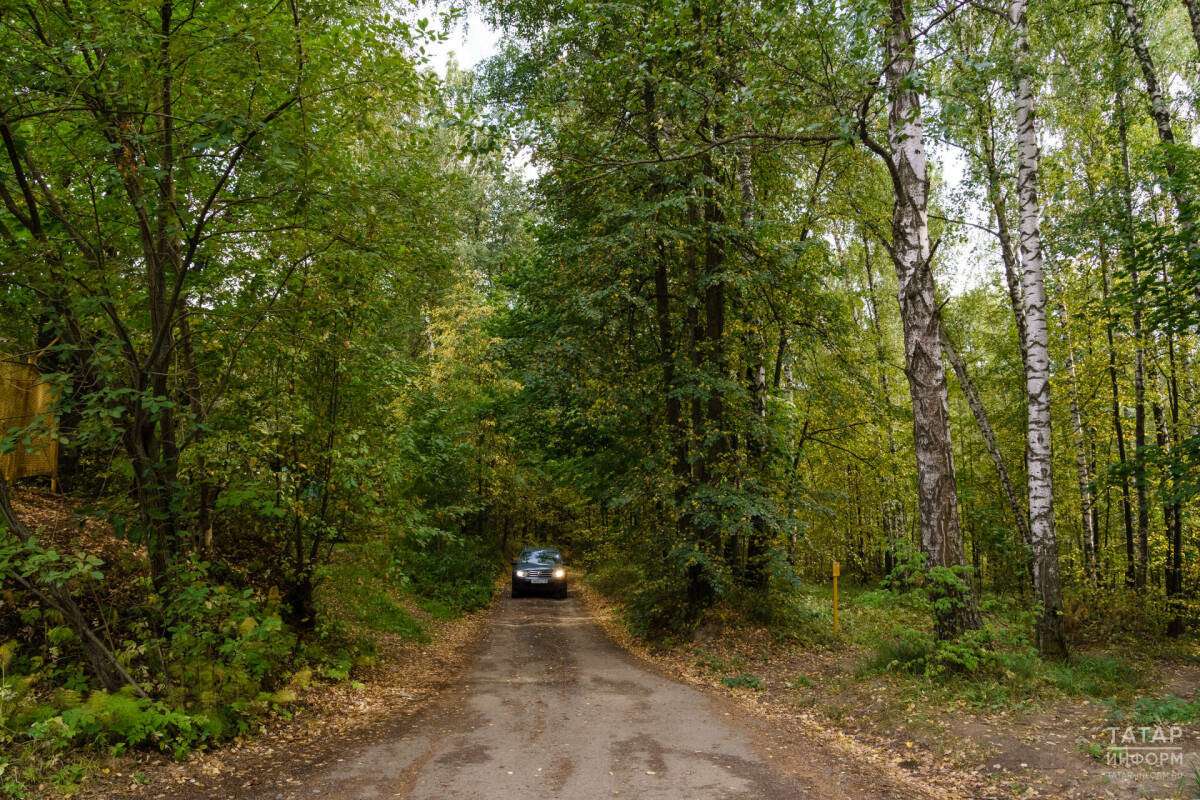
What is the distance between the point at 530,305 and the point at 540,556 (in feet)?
31.5

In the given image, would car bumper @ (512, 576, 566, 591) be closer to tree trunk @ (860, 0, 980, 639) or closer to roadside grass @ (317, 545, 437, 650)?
roadside grass @ (317, 545, 437, 650)

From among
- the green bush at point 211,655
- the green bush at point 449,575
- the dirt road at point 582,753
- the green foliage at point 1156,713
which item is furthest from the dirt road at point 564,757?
the green bush at point 449,575

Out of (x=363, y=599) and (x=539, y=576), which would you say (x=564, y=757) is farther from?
(x=539, y=576)

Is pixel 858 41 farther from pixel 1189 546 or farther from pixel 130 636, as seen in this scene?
pixel 1189 546

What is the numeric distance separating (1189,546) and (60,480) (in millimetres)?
20915

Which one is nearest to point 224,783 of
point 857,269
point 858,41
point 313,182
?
point 313,182

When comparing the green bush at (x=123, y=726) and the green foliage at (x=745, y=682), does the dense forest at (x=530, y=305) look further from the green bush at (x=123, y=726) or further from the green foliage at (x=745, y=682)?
the green foliage at (x=745, y=682)

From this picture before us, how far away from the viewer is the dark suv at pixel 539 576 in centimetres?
2050

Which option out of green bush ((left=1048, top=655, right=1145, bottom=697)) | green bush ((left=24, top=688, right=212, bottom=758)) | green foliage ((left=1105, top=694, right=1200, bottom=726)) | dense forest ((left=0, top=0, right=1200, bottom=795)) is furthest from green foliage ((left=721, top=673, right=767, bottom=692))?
green bush ((left=24, top=688, right=212, bottom=758))

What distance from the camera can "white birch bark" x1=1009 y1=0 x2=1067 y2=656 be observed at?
335 inches

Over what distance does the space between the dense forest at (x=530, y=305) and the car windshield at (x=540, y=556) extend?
16.8 ft

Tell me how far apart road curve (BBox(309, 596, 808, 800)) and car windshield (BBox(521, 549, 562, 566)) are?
11127 millimetres

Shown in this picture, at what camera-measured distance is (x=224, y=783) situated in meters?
5.03

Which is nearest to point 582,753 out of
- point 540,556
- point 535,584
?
point 535,584
